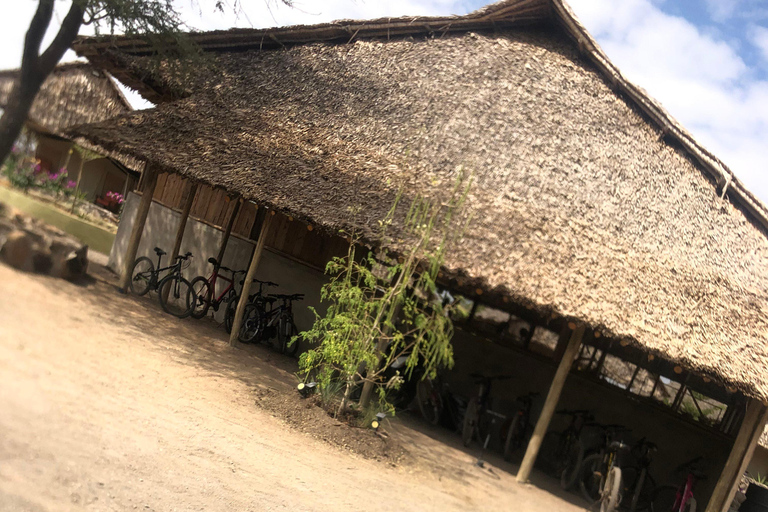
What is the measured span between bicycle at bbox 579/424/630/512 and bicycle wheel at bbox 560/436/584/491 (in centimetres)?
10

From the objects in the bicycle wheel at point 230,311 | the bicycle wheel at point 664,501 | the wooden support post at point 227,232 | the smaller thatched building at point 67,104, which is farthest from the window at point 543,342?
the smaller thatched building at point 67,104

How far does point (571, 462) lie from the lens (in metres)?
7.91

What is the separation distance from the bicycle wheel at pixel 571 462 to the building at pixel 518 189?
3.08ft

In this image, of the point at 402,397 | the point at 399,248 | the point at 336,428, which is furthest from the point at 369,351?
the point at 402,397

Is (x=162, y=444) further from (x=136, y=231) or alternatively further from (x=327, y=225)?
(x=136, y=231)

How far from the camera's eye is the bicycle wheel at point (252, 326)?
8.62 meters

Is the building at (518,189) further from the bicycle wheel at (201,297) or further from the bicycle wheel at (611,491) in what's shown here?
the bicycle wheel at (611,491)

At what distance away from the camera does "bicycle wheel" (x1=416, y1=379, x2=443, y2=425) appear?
8.51m

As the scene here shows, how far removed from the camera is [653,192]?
859cm

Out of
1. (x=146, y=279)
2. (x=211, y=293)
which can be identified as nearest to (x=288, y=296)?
(x=211, y=293)

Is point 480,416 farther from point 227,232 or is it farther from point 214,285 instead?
point 227,232

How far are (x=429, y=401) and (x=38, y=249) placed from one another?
19.4ft

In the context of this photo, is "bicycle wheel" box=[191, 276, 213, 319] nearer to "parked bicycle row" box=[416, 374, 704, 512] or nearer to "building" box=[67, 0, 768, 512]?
"building" box=[67, 0, 768, 512]

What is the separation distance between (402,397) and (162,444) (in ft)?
16.9
